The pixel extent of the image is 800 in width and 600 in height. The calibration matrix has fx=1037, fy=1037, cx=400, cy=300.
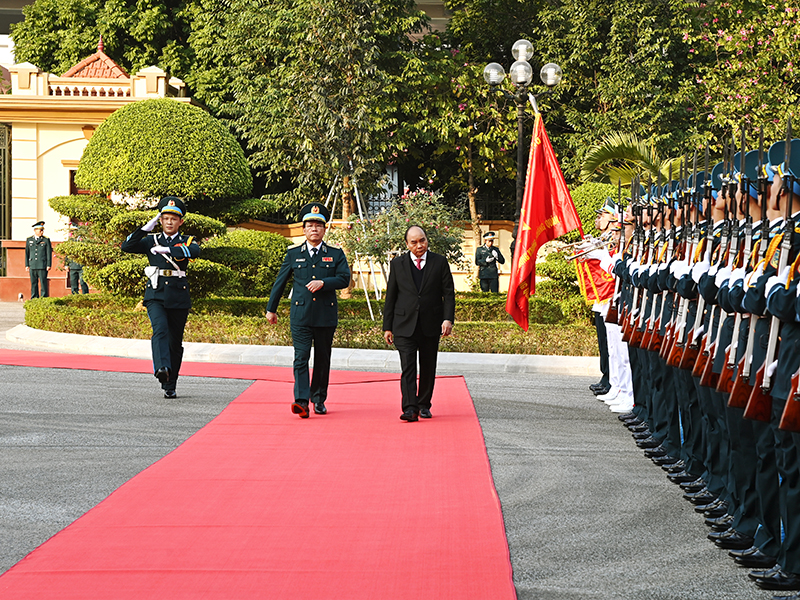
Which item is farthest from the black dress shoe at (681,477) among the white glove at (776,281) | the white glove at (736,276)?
the white glove at (776,281)

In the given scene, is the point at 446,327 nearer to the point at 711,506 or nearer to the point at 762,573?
the point at 711,506

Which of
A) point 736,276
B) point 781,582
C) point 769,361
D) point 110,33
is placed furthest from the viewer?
point 110,33

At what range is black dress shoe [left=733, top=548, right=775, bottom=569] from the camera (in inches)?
199

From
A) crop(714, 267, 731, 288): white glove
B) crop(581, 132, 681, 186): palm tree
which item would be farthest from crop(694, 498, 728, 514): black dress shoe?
crop(581, 132, 681, 186): palm tree

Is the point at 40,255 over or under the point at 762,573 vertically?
over

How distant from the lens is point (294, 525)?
572 cm

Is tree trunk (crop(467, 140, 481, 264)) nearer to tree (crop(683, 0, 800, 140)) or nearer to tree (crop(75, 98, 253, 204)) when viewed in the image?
tree (crop(683, 0, 800, 140))

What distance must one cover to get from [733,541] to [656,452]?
2.46 meters

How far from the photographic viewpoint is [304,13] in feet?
74.8

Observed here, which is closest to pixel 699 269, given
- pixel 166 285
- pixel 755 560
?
pixel 755 560

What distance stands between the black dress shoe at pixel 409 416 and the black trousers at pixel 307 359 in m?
0.84

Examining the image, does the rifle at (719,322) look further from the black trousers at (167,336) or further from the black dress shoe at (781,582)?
the black trousers at (167,336)

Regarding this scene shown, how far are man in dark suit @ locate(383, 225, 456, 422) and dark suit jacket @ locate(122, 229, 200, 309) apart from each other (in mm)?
2433

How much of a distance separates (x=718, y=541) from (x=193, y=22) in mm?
26897
